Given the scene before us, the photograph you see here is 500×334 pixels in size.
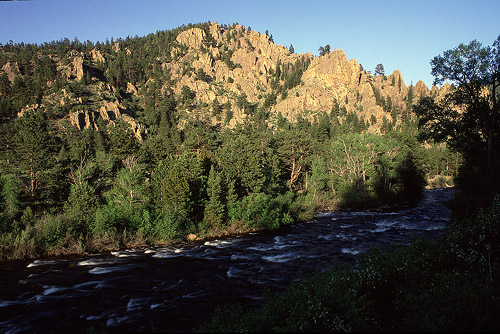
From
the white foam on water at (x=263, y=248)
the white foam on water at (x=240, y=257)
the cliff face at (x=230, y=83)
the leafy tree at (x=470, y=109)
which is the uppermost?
the cliff face at (x=230, y=83)

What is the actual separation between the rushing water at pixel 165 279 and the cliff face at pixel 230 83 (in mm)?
83979

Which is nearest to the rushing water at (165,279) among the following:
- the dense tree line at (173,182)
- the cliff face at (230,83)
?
the dense tree line at (173,182)

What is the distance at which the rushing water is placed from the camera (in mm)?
13133

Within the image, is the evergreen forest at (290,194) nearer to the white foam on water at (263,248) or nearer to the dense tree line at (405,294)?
the dense tree line at (405,294)

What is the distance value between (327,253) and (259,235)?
1006 centimetres

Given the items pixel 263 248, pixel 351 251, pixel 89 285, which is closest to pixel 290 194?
pixel 263 248

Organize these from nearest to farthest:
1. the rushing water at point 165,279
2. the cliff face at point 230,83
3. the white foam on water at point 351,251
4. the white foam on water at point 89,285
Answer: the rushing water at point 165,279 → the white foam on water at point 89,285 → the white foam on water at point 351,251 → the cliff face at point 230,83

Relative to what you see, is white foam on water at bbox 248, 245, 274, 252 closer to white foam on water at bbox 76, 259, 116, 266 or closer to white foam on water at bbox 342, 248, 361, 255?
white foam on water at bbox 342, 248, 361, 255

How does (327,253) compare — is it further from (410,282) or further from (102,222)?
(102,222)

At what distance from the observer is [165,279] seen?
719 inches

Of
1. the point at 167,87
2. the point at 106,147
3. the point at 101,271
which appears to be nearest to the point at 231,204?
the point at 101,271

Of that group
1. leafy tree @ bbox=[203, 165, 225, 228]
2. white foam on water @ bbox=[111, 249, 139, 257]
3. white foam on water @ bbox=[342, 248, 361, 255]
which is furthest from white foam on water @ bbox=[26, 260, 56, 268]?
white foam on water @ bbox=[342, 248, 361, 255]

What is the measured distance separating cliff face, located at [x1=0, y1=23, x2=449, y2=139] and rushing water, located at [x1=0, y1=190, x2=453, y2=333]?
276 ft

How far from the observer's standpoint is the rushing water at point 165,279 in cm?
1313
